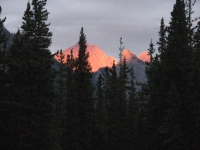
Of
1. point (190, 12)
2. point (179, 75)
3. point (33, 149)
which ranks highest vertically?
point (190, 12)

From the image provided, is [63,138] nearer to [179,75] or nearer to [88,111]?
[88,111]

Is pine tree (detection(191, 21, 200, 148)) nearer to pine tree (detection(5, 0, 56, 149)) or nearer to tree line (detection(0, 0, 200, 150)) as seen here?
tree line (detection(0, 0, 200, 150))

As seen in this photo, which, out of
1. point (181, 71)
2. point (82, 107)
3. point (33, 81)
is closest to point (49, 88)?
point (33, 81)

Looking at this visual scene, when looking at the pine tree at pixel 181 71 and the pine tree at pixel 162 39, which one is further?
the pine tree at pixel 162 39

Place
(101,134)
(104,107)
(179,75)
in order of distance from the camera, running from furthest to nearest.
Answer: (104,107)
(101,134)
(179,75)

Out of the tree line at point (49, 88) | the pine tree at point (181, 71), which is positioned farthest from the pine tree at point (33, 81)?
the pine tree at point (181, 71)

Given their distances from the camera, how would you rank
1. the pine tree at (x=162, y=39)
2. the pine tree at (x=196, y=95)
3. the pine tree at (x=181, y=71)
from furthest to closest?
1. the pine tree at (x=162, y=39)
2. the pine tree at (x=181, y=71)
3. the pine tree at (x=196, y=95)

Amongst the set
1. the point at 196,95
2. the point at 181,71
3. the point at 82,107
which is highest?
the point at 181,71

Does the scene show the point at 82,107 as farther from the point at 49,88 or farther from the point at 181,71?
the point at 181,71

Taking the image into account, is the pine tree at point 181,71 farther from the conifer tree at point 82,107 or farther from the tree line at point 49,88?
the conifer tree at point 82,107

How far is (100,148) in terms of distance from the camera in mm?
58750

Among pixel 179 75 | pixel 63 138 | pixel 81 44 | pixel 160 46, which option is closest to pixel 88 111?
pixel 63 138

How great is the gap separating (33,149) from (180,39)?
16947 millimetres

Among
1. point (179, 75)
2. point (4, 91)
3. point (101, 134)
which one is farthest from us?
point (101, 134)
